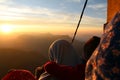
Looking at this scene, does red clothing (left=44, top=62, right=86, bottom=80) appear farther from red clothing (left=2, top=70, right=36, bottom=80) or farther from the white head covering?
the white head covering

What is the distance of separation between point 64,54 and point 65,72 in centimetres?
122

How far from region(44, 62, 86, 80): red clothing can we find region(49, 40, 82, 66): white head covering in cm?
111

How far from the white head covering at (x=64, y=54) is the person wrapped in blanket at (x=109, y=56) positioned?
205cm

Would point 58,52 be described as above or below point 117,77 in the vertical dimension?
below

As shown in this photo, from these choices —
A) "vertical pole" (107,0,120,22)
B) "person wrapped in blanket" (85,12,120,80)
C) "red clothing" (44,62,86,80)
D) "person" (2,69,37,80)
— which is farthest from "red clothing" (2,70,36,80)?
"vertical pole" (107,0,120,22)

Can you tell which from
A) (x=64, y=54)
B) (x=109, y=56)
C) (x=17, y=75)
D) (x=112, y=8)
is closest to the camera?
(x=109, y=56)

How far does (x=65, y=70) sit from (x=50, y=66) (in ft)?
0.42

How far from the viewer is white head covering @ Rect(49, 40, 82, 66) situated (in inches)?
163

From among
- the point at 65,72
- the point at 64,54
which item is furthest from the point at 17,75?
the point at 64,54

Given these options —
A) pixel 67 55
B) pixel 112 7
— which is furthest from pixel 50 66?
pixel 112 7

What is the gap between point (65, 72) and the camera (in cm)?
295

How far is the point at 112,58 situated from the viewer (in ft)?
6.48

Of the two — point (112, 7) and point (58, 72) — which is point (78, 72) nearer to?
point (58, 72)

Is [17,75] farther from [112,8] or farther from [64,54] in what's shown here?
[112,8]
